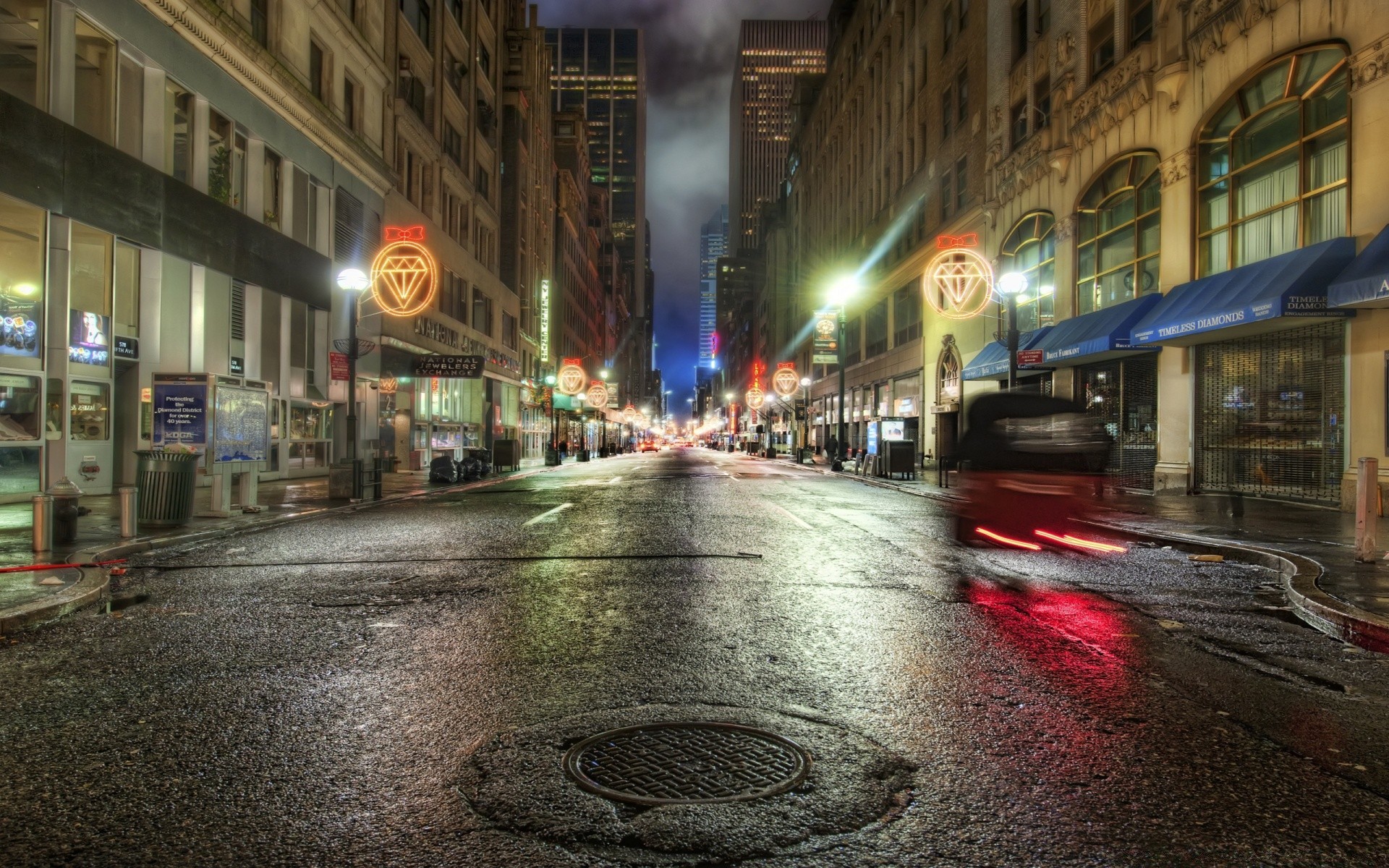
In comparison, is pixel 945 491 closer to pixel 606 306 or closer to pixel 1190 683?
pixel 1190 683

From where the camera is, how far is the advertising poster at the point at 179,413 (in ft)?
48.8

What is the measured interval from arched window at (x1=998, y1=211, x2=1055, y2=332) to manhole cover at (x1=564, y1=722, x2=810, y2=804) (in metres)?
27.8

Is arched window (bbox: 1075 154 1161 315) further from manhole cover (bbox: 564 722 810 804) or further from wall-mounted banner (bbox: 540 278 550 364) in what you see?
wall-mounted banner (bbox: 540 278 550 364)

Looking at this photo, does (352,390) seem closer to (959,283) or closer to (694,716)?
(694,716)

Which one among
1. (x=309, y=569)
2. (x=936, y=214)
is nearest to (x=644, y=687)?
(x=309, y=569)

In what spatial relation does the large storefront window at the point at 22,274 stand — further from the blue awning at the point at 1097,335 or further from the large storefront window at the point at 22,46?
the blue awning at the point at 1097,335

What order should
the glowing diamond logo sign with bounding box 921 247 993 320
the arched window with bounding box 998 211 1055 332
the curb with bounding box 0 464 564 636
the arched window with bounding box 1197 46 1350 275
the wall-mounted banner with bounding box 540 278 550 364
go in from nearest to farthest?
the curb with bounding box 0 464 564 636, the arched window with bounding box 1197 46 1350 275, the arched window with bounding box 998 211 1055 332, the glowing diamond logo sign with bounding box 921 247 993 320, the wall-mounted banner with bounding box 540 278 550 364

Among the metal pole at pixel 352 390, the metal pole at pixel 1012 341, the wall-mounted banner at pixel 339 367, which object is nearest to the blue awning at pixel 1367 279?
the metal pole at pixel 1012 341

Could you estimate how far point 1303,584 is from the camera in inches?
329

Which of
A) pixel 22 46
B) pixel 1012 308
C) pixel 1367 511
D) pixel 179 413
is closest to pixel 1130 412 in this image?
pixel 1012 308

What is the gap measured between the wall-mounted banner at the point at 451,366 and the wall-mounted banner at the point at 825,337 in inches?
862

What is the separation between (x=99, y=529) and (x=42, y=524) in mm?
2625

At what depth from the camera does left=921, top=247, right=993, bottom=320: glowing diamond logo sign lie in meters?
30.8

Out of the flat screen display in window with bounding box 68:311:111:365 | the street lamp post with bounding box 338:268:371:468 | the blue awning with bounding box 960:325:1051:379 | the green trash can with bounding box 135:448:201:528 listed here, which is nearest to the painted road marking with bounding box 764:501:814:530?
the street lamp post with bounding box 338:268:371:468
